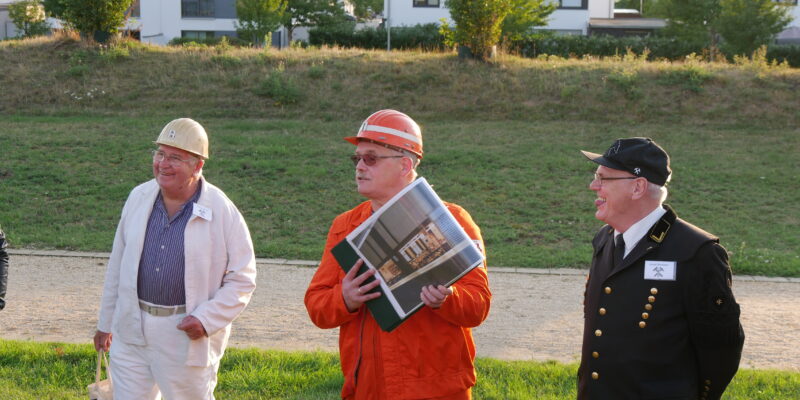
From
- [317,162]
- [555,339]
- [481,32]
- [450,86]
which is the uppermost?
[481,32]

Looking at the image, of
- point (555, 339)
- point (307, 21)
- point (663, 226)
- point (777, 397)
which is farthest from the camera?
point (307, 21)

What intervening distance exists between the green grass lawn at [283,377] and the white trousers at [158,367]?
127cm

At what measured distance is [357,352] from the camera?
11.8ft

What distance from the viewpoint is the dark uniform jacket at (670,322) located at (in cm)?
335

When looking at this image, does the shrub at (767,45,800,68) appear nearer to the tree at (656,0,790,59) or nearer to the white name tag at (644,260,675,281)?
the tree at (656,0,790,59)

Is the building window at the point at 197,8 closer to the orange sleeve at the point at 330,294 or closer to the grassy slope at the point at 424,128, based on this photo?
the grassy slope at the point at 424,128

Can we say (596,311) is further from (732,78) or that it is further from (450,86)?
(732,78)

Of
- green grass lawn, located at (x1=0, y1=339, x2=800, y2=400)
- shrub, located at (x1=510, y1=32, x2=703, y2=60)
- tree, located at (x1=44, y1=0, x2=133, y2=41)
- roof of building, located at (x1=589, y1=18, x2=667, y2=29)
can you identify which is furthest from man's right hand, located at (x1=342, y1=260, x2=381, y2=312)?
roof of building, located at (x1=589, y1=18, x2=667, y2=29)

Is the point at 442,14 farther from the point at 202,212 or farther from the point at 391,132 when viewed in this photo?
the point at 391,132

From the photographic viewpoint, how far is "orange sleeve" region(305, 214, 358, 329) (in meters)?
3.48

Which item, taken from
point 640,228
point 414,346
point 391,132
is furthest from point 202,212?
point 640,228

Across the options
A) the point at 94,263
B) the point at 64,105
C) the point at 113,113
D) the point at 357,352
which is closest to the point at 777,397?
the point at 357,352

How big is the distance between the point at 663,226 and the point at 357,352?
1.44 m

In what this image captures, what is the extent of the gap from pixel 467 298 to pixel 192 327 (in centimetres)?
161
